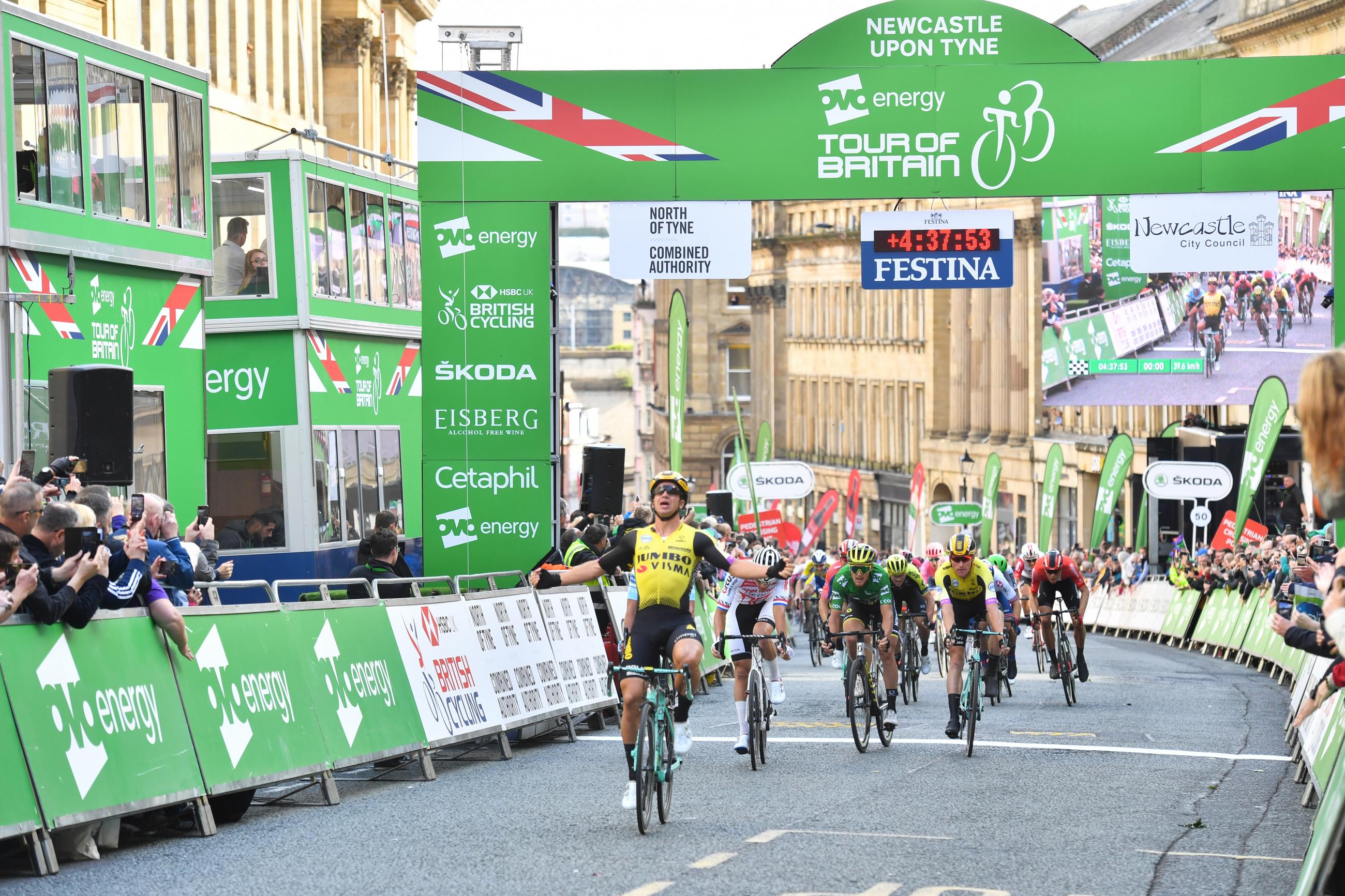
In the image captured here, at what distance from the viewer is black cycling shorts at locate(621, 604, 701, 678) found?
12.3 meters

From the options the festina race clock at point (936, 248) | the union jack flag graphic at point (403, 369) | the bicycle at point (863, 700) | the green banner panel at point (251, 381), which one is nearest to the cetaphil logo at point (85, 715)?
the bicycle at point (863, 700)

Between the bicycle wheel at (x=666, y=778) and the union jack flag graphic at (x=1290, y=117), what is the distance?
9163 mm

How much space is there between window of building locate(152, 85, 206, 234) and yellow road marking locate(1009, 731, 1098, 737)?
9007mm

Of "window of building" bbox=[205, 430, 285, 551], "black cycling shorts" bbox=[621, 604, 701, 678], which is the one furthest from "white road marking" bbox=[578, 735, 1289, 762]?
"window of building" bbox=[205, 430, 285, 551]

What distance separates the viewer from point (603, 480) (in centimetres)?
2145

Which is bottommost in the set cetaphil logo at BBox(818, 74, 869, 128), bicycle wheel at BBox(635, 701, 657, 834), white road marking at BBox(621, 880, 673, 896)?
white road marking at BBox(621, 880, 673, 896)

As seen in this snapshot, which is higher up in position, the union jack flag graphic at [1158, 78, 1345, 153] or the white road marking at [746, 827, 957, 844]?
the union jack flag graphic at [1158, 78, 1345, 153]

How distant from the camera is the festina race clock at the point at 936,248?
64.0 feet

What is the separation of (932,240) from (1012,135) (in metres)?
1.43

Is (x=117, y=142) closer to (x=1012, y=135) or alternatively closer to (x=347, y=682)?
(x=1012, y=135)

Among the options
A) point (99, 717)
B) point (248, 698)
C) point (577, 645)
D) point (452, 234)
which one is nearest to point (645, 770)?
point (248, 698)

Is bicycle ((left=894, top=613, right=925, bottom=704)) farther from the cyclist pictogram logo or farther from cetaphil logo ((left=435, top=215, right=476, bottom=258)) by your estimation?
cetaphil logo ((left=435, top=215, right=476, bottom=258))

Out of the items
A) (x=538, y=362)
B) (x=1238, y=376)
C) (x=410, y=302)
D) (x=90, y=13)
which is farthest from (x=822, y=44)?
(x=1238, y=376)

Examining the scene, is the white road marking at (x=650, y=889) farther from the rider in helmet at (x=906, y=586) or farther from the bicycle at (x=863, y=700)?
the rider in helmet at (x=906, y=586)
